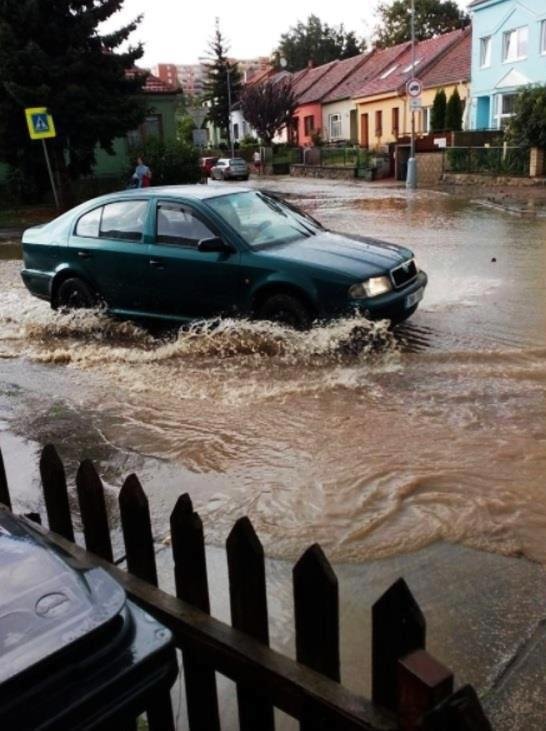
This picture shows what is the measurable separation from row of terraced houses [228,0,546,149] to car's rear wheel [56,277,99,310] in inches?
1076

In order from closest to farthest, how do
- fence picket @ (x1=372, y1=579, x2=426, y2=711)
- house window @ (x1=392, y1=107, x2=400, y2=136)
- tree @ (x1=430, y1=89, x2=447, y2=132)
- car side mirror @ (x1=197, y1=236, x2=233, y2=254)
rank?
fence picket @ (x1=372, y1=579, x2=426, y2=711) < car side mirror @ (x1=197, y1=236, x2=233, y2=254) < tree @ (x1=430, y1=89, x2=447, y2=132) < house window @ (x1=392, y1=107, x2=400, y2=136)

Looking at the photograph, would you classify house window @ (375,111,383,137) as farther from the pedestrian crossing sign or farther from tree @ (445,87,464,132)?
the pedestrian crossing sign

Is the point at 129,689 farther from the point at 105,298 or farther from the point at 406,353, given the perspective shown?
the point at 105,298

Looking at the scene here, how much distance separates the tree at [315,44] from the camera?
95750mm

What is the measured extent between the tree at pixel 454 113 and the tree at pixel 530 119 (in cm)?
1103

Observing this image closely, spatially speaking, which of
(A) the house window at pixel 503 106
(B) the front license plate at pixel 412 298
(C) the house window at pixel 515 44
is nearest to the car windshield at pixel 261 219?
(B) the front license plate at pixel 412 298

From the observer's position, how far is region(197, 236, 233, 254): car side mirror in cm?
724

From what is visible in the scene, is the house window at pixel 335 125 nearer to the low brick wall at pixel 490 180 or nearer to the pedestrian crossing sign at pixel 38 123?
the low brick wall at pixel 490 180

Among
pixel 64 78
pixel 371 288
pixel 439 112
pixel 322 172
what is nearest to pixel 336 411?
pixel 371 288

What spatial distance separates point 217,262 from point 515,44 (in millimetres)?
31258

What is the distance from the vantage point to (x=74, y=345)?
8.41 metres

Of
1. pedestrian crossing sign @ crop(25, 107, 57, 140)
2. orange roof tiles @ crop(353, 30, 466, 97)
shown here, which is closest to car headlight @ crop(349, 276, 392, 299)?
pedestrian crossing sign @ crop(25, 107, 57, 140)

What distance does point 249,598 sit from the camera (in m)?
1.95

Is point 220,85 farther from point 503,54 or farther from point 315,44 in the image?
point 503,54
